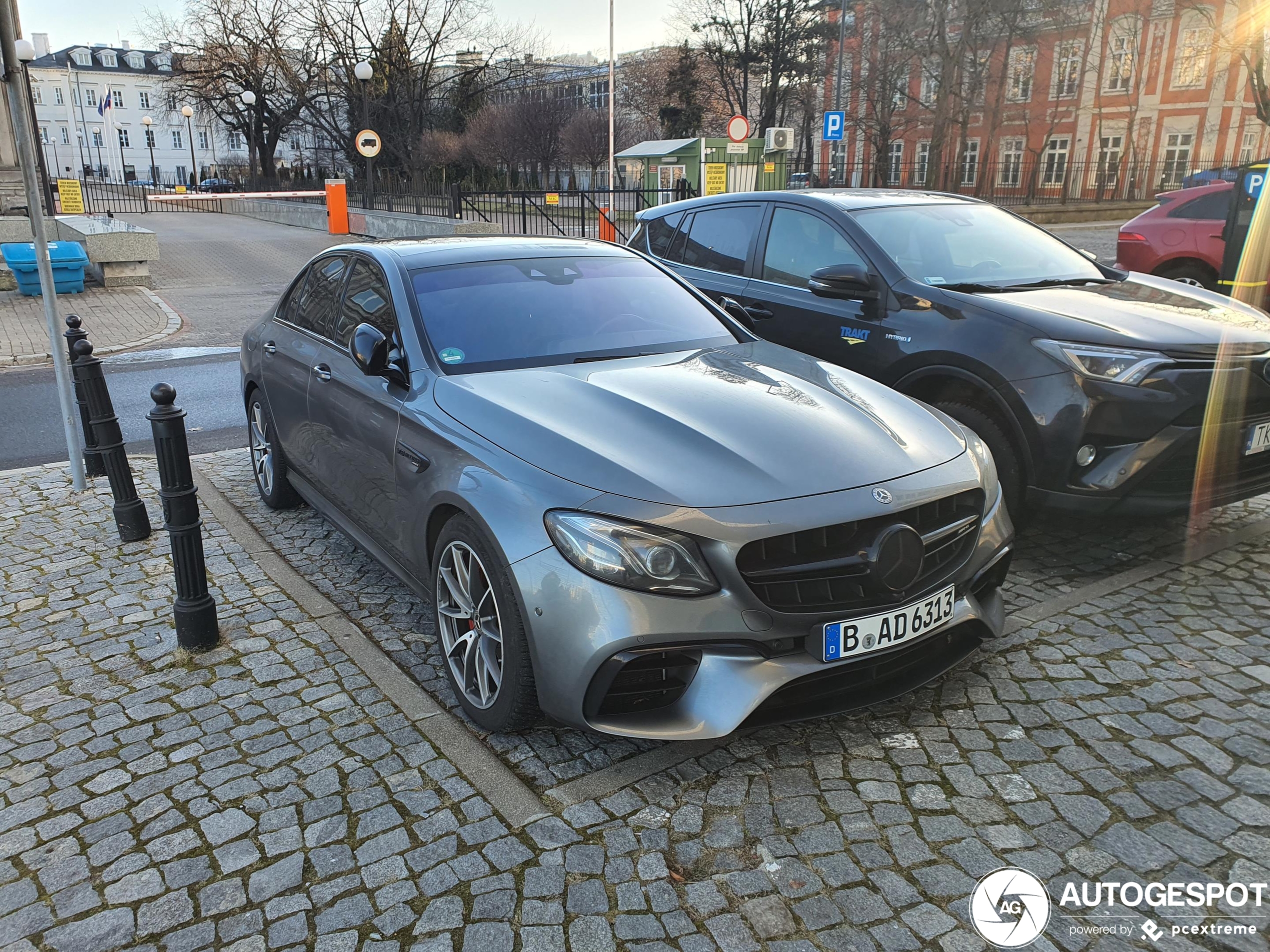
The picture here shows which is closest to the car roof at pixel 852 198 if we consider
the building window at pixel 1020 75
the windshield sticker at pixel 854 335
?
the windshield sticker at pixel 854 335

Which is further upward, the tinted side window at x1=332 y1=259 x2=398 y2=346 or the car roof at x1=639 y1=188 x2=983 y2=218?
the car roof at x1=639 y1=188 x2=983 y2=218

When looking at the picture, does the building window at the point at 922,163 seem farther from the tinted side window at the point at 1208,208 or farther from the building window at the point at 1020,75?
the tinted side window at the point at 1208,208

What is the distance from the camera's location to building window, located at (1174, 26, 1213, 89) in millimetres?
43219

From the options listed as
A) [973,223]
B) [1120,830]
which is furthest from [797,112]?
[1120,830]

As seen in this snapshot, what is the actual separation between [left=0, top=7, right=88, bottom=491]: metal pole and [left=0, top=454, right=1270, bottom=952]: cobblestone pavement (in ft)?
7.58

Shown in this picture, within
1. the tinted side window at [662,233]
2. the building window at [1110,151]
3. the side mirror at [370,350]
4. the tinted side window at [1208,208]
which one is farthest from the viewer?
the building window at [1110,151]

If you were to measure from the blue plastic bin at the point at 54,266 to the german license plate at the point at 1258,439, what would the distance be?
622 inches

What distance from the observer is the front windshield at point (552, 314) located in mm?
3967

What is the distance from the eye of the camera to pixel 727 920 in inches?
97.8

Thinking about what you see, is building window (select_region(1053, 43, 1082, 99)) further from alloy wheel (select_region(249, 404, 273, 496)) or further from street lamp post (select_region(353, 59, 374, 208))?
alloy wheel (select_region(249, 404, 273, 496))

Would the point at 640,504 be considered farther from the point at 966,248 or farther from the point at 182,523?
the point at 966,248

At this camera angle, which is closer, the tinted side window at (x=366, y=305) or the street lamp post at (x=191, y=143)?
the tinted side window at (x=366, y=305)

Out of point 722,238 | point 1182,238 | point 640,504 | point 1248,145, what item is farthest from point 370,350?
point 1248,145

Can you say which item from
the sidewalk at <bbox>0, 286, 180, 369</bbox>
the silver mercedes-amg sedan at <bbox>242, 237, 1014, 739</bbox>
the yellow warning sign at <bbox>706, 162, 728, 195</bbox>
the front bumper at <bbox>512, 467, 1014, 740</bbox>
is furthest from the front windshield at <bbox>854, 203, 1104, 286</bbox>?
the yellow warning sign at <bbox>706, 162, 728, 195</bbox>
